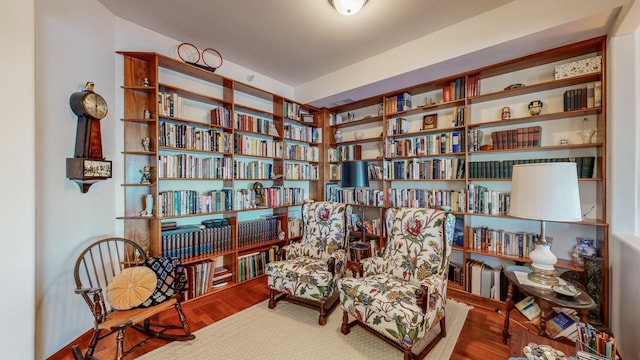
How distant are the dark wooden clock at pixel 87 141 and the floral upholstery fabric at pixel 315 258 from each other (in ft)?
5.42

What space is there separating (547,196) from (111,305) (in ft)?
9.53

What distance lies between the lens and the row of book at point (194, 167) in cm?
236

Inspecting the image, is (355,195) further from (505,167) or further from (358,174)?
(505,167)

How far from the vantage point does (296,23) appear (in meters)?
2.27

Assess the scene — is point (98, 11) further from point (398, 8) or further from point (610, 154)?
point (610, 154)

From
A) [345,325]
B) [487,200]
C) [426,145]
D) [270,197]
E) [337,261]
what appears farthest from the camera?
[270,197]

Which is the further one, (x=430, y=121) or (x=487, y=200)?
(x=430, y=121)

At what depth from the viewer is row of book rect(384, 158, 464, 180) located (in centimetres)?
273

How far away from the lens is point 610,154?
1866 mm

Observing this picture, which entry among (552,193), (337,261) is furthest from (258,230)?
(552,193)

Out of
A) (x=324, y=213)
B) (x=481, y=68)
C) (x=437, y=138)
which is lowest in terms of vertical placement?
(x=324, y=213)

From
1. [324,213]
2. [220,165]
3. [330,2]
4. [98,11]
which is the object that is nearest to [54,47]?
[98,11]

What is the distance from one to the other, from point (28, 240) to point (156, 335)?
1084 mm

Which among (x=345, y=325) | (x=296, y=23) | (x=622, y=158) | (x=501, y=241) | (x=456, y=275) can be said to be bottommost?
(x=345, y=325)
